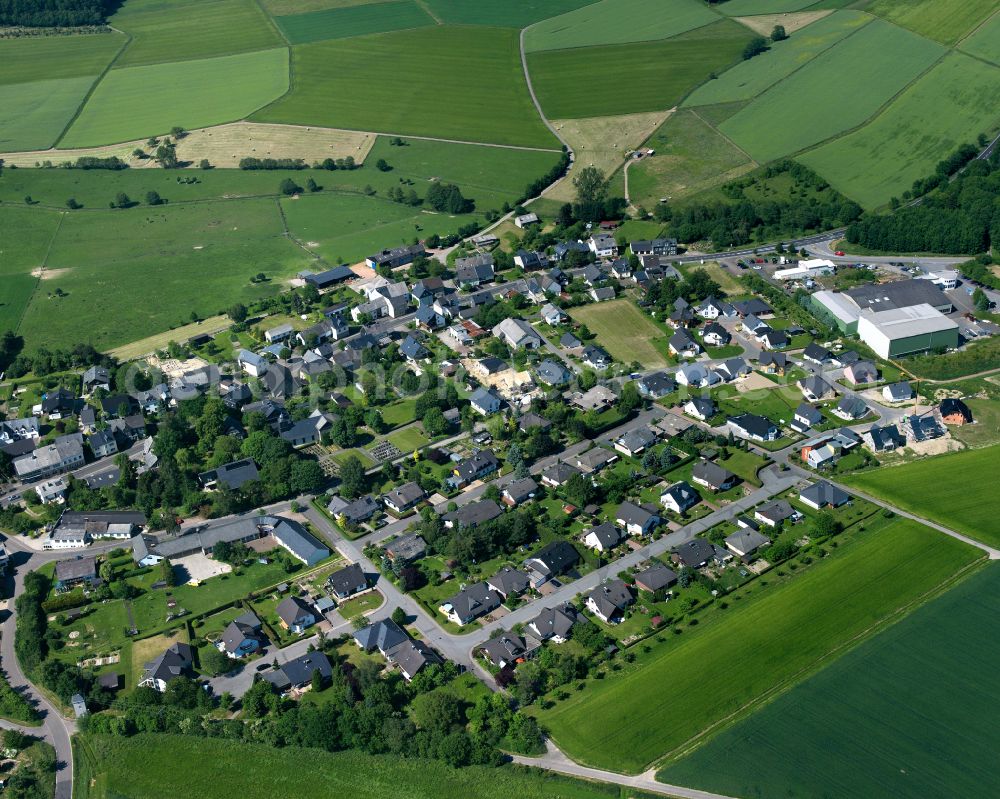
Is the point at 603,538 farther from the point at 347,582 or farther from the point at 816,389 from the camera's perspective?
the point at 816,389

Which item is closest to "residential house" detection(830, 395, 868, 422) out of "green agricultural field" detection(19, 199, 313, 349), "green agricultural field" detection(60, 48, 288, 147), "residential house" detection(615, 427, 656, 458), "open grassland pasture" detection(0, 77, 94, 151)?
→ "residential house" detection(615, 427, 656, 458)

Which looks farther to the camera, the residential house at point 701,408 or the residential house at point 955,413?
the residential house at point 701,408

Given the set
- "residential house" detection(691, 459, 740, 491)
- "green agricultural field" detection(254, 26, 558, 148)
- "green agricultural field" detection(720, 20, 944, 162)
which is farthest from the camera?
"green agricultural field" detection(254, 26, 558, 148)

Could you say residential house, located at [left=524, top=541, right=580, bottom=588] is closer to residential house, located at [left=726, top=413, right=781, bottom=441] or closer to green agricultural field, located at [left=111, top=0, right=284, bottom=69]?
residential house, located at [left=726, top=413, right=781, bottom=441]

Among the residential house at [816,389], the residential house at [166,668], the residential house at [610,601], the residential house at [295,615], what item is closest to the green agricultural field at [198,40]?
the residential house at [816,389]

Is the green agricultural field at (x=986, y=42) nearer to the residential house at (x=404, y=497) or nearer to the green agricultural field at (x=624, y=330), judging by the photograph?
the green agricultural field at (x=624, y=330)

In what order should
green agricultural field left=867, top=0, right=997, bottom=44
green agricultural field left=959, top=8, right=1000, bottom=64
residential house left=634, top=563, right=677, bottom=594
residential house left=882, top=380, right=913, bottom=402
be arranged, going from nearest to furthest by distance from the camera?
residential house left=634, top=563, right=677, bottom=594 → residential house left=882, top=380, right=913, bottom=402 → green agricultural field left=959, top=8, right=1000, bottom=64 → green agricultural field left=867, top=0, right=997, bottom=44

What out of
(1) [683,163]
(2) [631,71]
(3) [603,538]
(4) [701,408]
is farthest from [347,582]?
(2) [631,71]
